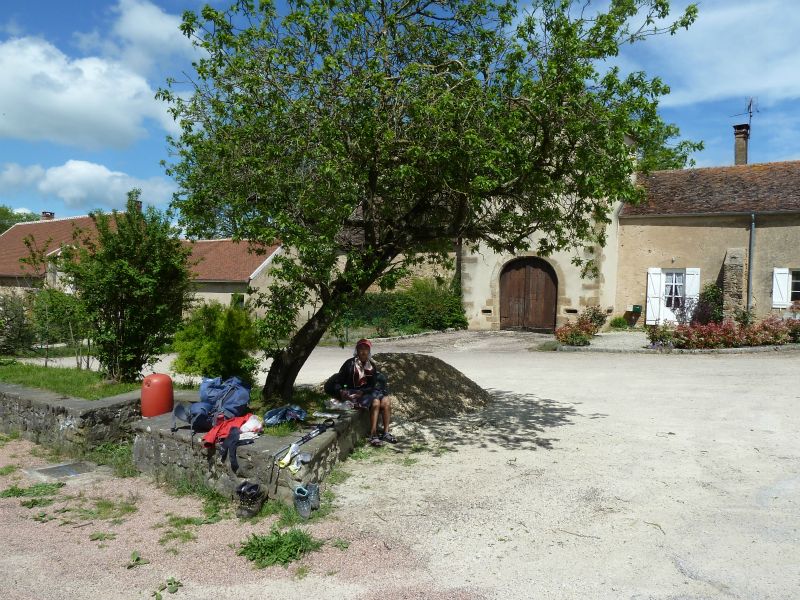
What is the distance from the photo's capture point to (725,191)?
1930 centimetres

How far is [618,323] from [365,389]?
1510cm

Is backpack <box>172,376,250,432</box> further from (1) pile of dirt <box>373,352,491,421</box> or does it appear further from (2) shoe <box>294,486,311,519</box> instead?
(1) pile of dirt <box>373,352,491,421</box>

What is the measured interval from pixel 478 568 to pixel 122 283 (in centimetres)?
633

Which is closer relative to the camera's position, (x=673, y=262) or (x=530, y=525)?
(x=530, y=525)

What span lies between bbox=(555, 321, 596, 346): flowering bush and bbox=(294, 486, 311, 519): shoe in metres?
12.6

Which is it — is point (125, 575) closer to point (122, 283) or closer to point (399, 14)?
point (122, 283)

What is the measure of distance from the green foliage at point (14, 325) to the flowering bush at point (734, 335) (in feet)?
52.5

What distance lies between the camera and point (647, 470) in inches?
234

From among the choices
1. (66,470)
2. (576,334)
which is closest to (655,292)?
(576,334)

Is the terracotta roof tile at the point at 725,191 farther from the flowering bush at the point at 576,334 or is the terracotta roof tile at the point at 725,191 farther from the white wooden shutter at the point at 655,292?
the flowering bush at the point at 576,334

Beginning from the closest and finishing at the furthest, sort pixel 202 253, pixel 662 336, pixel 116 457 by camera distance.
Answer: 1. pixel 116 457
2. pixel 662 336
3. pixel 202 253

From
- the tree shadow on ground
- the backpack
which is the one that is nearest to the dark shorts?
the tree shadow on ground

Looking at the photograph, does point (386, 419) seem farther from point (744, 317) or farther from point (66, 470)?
point (744, 317)

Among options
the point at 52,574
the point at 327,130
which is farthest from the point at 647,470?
the point at 52,574
